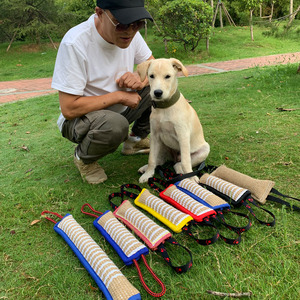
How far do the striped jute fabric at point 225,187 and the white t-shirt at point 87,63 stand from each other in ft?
4.15

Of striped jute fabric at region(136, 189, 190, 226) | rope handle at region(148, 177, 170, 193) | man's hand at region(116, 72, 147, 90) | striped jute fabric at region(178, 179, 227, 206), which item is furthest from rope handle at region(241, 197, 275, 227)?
man's hand at region(116, 72, 147, 90)

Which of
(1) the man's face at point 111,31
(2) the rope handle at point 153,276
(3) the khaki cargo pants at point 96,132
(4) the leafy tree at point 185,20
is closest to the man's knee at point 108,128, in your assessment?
(3) the khaki cargo pants at point 96,132

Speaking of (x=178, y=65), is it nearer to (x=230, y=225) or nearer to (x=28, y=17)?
(x=230, y=225)

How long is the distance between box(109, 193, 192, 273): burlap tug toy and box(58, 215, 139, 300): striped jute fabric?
0.94 ft

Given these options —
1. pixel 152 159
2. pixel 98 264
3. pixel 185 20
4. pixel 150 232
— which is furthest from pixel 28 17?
pixel 98 264

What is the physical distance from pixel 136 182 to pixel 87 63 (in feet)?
4.01

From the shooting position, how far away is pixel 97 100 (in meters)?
2.52

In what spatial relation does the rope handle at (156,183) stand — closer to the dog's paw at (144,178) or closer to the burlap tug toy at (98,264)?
the dog's paw at (144,178)

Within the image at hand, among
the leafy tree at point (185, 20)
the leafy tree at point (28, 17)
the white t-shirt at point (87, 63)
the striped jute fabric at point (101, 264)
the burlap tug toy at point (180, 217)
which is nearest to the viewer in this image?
the striped jute fabric at point (101, 264)

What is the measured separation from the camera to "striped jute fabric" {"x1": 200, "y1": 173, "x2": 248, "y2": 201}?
2.14 m

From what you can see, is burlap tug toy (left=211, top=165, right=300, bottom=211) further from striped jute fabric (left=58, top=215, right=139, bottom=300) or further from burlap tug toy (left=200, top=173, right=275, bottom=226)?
striped jute fabric (left=58, top=215, right=139, bottom=300)

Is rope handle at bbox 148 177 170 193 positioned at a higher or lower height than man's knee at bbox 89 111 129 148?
lower

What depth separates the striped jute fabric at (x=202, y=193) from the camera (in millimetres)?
2084

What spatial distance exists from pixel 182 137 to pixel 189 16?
10.5 meters
